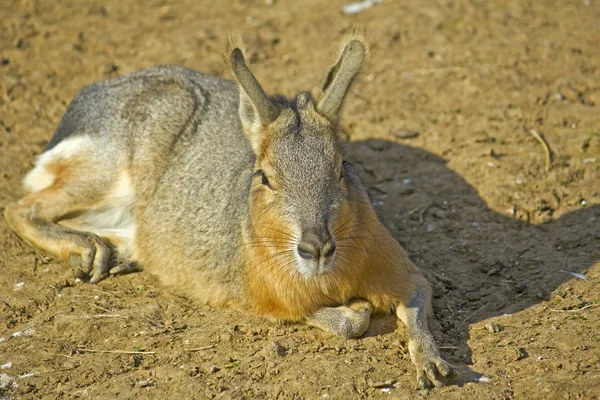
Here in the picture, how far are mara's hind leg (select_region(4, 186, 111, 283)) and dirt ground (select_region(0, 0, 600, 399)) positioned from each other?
0.41ft

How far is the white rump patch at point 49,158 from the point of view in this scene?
23.2ft

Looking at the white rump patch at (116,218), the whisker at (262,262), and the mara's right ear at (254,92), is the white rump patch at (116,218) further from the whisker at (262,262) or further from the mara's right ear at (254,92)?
the mara's right ear at (254,92)

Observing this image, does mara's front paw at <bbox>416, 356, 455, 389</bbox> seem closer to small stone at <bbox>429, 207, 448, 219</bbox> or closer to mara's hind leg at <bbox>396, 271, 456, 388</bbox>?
mara's hind leg at <bbox>396, 271, 456, 388</bbox>

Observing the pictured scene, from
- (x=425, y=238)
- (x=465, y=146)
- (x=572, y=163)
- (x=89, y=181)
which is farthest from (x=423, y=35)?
(x=89, y=181)

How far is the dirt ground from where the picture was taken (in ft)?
16.6

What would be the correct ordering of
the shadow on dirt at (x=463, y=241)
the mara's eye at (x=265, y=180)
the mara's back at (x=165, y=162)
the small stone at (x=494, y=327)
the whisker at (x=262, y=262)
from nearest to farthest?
the whisker at (x=262, y=262), the mara's eye at (x=265, y=180), the small stone at (x=494, y=327), the shadow on dirt at (x=463, y=241), the mara's back at (x=165, y=162)

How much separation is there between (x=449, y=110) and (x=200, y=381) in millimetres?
4480

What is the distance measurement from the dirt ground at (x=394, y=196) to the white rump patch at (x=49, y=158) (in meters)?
0.26

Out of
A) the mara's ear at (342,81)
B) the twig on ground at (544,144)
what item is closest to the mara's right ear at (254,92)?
the mara's ear at (342,81)

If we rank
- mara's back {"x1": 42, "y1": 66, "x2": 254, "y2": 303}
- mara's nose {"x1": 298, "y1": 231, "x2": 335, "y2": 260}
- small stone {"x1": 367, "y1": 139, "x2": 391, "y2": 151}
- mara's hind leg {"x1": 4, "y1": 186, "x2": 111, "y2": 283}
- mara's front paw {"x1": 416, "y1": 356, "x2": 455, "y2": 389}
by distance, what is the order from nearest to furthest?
mara's nose {"x1": 298, "y1": 231, "x2": 335, "y2": 260}, mara's front paw {"x1": 416, "y1": 356, "x2": 455, "y2": 389}, mara's back {"x1": 42, "y1": 66, "x2": 254, "y2": 303}, mara's hind leg {"x1": 4, "y1": 186, "x2": 111, "y2": 283}, small stone {"x1": 367, "y1": 139, "x2": 391, "y2": 151}

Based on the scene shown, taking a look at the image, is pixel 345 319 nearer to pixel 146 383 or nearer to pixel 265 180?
pixel 265 180

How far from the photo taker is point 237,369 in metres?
5.12

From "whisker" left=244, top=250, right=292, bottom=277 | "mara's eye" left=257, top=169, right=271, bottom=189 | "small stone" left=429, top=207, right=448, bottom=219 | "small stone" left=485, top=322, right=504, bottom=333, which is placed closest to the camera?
"whisker" left=244, top=250, right=292, bottom=277

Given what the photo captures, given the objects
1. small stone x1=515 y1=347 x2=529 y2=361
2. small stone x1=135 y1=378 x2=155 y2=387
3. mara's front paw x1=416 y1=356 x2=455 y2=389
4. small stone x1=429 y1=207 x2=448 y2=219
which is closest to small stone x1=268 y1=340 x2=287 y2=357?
small stone x1=135 y1=378 x2=155 y2=387
